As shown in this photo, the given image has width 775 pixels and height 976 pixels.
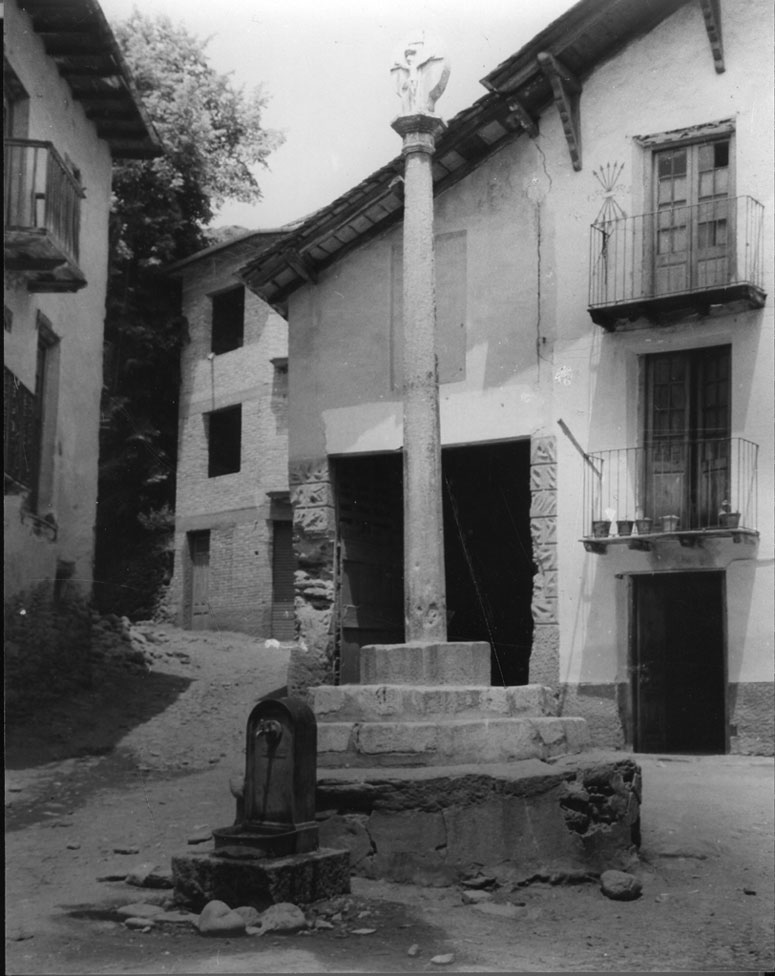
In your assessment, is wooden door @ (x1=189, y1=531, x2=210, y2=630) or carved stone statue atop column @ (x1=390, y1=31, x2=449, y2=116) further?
carved stone statue atop column @ (x1=390, y1=31, x2=449, y2=116)

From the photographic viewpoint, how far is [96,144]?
25.2ft

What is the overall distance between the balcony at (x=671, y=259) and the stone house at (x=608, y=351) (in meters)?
0.03

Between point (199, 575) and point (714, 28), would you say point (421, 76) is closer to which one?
point (199, 575)

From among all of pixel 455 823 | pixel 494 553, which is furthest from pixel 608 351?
pixel 455 823

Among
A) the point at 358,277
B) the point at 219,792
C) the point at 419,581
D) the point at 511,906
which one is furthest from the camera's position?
the point at 358,277

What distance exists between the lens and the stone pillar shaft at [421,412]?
8.23m

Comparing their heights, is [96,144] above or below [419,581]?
above

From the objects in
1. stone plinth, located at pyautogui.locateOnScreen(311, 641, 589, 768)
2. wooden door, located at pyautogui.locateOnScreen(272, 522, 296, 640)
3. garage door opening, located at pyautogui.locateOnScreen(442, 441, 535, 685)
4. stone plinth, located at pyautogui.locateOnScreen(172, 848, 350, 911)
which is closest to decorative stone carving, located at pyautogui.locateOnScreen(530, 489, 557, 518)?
garage door opening, located at pyautogui.locateOnScreen(442, 441, 535, 685)

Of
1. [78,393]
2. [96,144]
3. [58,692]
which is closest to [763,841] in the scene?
[58,692]

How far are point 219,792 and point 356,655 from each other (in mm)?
4522

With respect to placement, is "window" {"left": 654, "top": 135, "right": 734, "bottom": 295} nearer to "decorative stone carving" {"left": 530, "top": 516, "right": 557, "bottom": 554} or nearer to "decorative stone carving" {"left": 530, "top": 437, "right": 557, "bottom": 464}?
"decorative stone carving" {"left": 530, "top": 437, "right": 557, "bottom": 464}

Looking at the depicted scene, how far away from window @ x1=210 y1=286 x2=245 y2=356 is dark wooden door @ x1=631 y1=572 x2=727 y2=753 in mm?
4850

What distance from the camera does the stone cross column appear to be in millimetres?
8195

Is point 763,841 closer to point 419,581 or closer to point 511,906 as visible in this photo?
point 511,906
